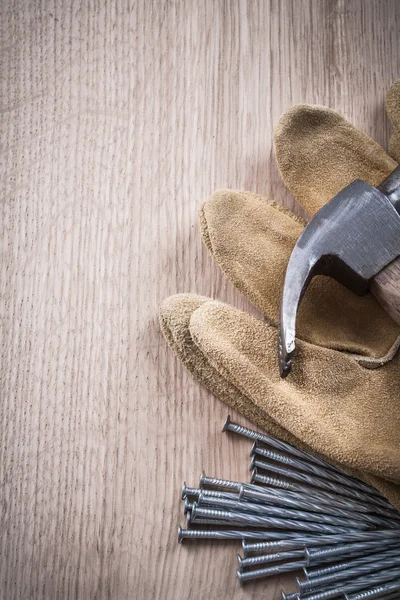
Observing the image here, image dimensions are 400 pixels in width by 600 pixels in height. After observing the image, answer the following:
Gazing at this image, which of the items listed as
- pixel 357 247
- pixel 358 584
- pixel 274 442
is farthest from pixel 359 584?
pixel 357 247

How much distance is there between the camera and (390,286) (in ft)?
2.26

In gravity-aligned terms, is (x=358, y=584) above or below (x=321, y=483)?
below

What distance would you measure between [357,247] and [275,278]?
0.39 feet

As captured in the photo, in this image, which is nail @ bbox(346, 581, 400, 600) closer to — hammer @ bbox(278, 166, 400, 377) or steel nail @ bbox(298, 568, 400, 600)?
steel nail @ bbox(298, 568, 400, 600)

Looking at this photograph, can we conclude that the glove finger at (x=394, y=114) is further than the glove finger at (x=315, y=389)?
Yes

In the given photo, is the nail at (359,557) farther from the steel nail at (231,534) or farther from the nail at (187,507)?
the nail at (187,507)

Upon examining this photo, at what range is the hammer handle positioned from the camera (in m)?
0.69

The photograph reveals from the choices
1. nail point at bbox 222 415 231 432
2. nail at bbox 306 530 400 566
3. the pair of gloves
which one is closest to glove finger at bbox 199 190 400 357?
the pair of gloves

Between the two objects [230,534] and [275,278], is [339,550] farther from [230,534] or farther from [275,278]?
[275,278]

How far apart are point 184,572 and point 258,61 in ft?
2.56

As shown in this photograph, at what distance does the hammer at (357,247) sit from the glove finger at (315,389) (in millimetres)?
33

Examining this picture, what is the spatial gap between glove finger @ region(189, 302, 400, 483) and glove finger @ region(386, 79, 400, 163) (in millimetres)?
324

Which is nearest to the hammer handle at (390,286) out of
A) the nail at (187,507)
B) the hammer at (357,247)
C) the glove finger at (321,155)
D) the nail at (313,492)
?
the hammer at (357,247)

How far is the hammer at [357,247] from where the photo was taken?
0.69m
